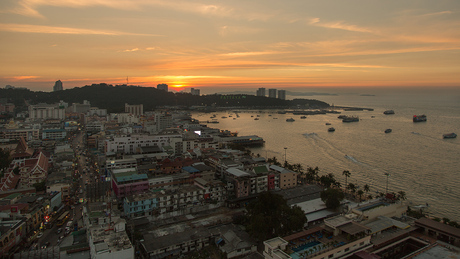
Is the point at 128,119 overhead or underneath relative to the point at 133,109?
underneath

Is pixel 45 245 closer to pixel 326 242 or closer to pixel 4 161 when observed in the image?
pixel 326 242

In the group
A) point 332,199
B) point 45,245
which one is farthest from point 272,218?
point 45,245

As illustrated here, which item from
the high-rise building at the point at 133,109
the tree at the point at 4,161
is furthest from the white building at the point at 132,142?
the high-rise building at the point at 133,109

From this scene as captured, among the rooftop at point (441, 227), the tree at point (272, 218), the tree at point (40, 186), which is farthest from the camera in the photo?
the tree at point (40, 186)

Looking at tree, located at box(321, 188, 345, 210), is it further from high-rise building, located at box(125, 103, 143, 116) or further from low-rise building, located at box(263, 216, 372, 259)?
high-rise building, located at box(125, 103, 143, 116)

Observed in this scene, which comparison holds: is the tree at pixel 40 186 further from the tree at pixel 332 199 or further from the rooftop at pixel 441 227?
the rooftop at pixel 441 227

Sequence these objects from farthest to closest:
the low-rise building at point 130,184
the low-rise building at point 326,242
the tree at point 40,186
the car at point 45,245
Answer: the tree at point 40,186
the low-rise building at point 130,184
the car at point 45,245
the low-rise building at point 326,242

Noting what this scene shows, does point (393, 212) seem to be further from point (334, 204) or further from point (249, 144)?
point (249, 144)

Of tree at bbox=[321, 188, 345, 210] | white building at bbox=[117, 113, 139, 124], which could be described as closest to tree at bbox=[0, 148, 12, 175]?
tree at bbox=[321, 188, 345, 210]
